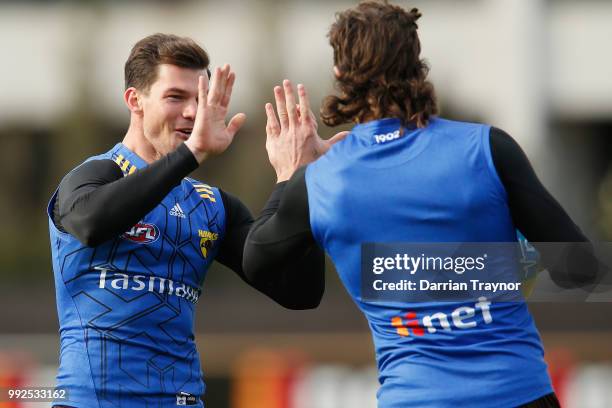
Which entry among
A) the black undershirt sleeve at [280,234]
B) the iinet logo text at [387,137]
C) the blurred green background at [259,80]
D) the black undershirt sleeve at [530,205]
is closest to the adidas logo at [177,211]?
the black undershirt sleeve at [280,234]

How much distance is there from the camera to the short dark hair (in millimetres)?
4887

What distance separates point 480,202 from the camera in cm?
364

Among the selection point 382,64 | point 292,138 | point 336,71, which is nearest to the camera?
point 382,64

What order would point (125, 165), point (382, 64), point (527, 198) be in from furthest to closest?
1. point (125, 165)
2. point (382, 64)
3. point (527, 198)

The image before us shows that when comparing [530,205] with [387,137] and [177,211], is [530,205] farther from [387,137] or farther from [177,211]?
[177,211]

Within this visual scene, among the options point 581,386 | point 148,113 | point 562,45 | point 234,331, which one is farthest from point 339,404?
point 562,45

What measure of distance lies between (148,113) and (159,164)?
26.1 inches

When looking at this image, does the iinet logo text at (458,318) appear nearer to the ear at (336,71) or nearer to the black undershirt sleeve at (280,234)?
the black undershirt sleeve at (280,234)

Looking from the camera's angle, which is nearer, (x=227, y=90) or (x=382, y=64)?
(x=382, y=64)

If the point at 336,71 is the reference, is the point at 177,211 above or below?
below

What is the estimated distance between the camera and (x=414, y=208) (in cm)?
370

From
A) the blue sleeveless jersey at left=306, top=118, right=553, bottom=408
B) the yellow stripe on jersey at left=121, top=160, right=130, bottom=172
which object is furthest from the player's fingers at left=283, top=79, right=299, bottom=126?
the yellow stripe on jersey at left=121, top=160, right=130, bottom=172

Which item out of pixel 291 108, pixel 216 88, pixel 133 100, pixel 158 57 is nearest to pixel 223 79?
pixel 216 88

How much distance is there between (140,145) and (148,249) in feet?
1.78
